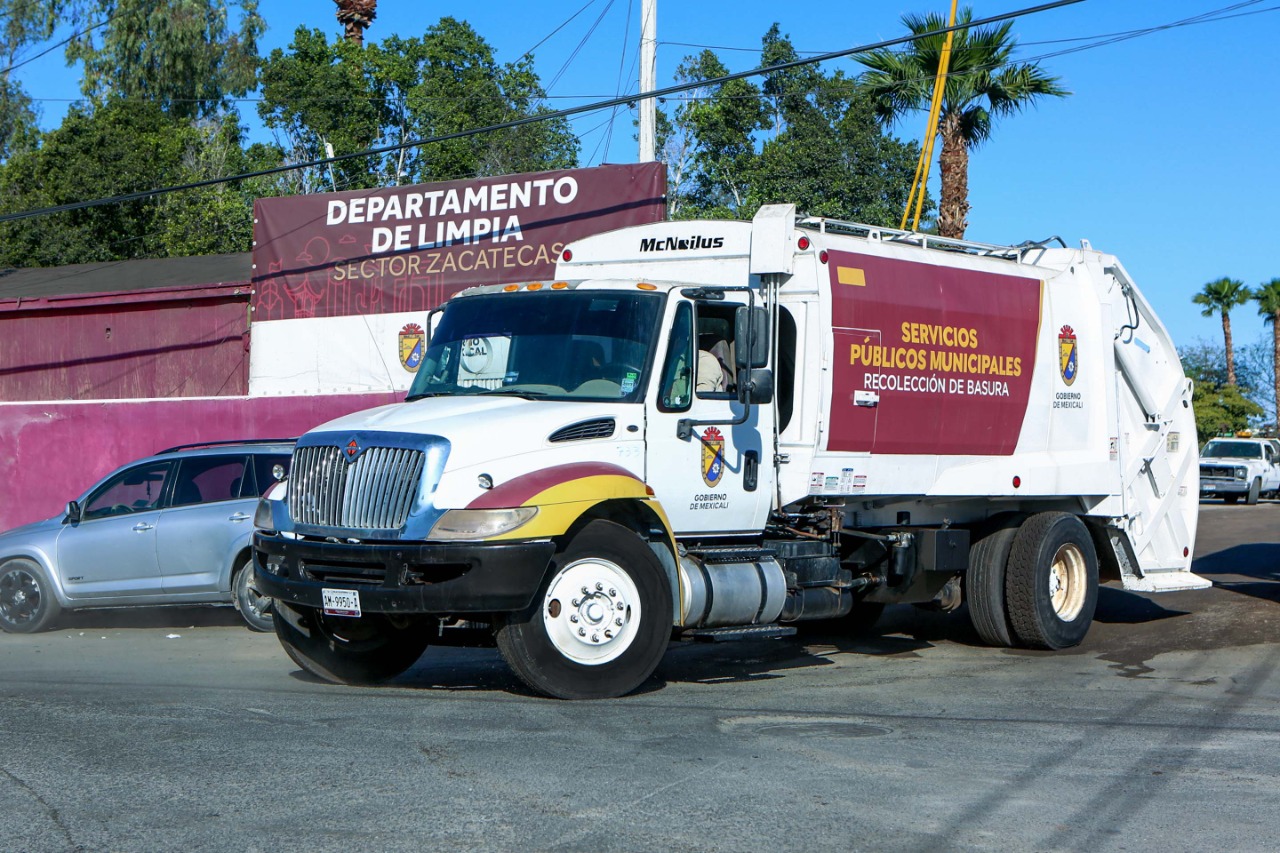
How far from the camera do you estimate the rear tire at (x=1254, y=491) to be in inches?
1499

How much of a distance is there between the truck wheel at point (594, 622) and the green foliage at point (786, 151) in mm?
28077

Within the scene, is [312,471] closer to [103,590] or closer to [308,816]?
[308,816]

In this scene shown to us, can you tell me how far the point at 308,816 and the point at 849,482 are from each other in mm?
5558

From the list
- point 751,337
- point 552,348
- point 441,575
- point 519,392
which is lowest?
point 441,575

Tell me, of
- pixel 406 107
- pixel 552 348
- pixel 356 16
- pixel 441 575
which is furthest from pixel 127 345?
pixel 356 16

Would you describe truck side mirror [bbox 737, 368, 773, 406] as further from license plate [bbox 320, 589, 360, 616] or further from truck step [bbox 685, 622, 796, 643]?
license plate [bbox 320, 589, 360, 616]

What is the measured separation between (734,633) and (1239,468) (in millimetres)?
32534

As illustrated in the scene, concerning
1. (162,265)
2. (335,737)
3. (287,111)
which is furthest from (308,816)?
(287,111)

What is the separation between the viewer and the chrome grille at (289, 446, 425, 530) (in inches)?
325

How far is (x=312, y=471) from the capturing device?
873 cm

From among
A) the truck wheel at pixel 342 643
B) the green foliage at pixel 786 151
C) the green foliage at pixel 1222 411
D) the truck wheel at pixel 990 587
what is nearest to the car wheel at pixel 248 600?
the truck wheel at pixel 342 643

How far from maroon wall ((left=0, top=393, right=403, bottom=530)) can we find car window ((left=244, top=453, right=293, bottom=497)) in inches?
240

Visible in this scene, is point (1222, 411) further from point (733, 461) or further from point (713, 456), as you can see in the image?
point (713, 456)

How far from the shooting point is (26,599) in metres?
13.5
